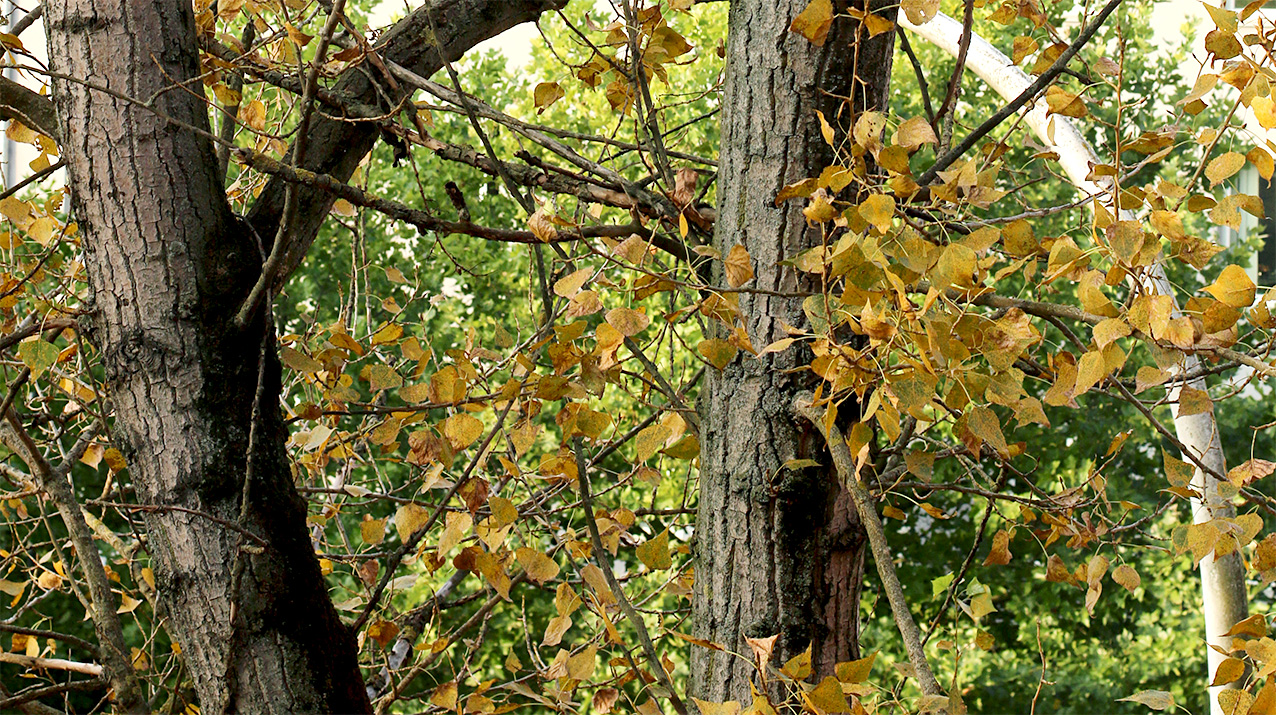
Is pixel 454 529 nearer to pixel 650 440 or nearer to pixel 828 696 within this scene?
pixel 650 440

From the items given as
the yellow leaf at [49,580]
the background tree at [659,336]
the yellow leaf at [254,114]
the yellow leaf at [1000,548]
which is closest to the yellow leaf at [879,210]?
the background tree at [659,336]

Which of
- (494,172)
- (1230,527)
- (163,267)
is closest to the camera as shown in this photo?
(1230,527)

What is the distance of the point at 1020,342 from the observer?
1.33 metres

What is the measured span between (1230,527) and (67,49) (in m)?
2.26

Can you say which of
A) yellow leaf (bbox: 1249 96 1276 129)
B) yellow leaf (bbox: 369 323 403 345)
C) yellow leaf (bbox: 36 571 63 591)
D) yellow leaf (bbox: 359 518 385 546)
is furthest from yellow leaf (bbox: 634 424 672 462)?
yellow leaf (bbox: 36 571 63 591)

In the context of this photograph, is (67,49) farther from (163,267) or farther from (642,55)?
(642,55)

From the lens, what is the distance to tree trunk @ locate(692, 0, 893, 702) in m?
1.85

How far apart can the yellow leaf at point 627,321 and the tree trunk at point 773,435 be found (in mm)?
456

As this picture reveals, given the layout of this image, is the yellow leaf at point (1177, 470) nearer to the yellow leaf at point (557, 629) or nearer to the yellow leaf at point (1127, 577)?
the yellow leaf at point (1127, 577)

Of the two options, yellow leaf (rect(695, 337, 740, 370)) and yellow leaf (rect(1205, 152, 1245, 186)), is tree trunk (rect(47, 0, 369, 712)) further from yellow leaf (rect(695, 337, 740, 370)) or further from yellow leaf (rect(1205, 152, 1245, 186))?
yellow leaf (rect(1205, 152, 1245, 186))

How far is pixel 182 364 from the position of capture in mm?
2033

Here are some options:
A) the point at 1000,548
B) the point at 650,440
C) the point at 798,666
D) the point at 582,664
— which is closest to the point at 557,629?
the point at 582,664

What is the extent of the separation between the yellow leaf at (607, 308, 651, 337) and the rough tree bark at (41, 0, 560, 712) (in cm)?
86

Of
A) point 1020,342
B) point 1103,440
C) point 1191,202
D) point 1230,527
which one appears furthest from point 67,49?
point 1103,440
